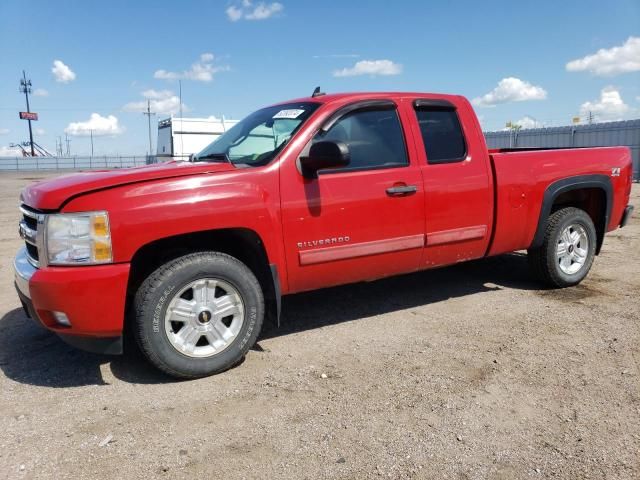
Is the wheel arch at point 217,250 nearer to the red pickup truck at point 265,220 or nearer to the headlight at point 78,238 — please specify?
the red pickup truck at point 265,220

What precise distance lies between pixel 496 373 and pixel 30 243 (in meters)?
3.16

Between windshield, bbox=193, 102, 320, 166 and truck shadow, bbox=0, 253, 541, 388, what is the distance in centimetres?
145

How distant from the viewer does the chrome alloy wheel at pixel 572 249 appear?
5.43 m

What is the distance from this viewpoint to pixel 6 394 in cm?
335

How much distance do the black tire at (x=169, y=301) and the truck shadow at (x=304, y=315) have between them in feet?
0.77

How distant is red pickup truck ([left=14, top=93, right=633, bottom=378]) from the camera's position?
126 inches

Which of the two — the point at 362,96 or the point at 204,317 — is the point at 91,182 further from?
the point at 362,96

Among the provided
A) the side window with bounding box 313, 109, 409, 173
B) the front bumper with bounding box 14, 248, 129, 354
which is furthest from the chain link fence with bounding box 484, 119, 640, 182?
the front bumper with bounding box 14, 248, 129, 354

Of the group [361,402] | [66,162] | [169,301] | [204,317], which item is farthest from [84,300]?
[66,162]

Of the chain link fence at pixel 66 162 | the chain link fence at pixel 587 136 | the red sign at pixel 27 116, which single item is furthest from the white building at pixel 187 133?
the red sign at pixel 27 116

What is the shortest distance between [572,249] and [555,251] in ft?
1.07

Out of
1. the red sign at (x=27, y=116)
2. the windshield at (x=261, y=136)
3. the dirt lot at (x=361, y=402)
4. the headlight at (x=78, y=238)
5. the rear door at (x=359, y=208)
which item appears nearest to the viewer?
the dirt lot at (x=361, y=402)

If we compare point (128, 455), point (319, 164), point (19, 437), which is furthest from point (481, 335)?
point (19, 437)

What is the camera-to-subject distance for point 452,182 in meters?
4.44
